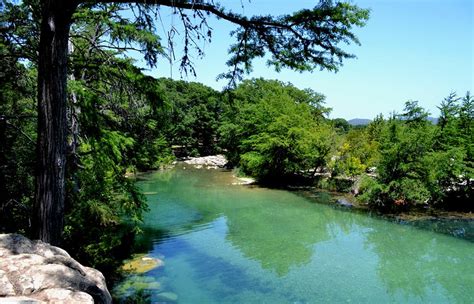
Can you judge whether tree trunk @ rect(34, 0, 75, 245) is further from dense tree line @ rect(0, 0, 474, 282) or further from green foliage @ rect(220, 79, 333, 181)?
green foliage @ rect(220, 79, 333, 181)

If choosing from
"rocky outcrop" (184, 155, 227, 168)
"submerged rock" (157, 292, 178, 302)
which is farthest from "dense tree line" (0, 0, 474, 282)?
"rocky outcrop" (184, 155, 227, 168)

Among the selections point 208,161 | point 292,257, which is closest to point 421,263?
point 292,257

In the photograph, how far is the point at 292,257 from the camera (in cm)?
1283

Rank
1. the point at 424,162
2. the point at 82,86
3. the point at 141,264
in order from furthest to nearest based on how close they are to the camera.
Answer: the point at 424,162 < the point at 141,264 < the point at 82,86

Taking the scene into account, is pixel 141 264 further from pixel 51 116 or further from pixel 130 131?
pixel 51 116

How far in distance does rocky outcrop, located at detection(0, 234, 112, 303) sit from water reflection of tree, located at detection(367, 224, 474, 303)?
9269mm

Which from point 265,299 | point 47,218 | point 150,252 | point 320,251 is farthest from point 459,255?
point 47,218

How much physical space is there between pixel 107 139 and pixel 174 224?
10.8 metres

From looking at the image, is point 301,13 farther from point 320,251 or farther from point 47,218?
point 320,251

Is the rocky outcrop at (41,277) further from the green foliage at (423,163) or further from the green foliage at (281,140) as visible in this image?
the green foliage at (281,140)

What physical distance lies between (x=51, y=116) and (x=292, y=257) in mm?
10468

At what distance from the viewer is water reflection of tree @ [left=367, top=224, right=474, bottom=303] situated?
10.5 m

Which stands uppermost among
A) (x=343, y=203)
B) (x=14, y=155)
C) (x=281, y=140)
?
(x=281, y=140)

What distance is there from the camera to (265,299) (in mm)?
9469
